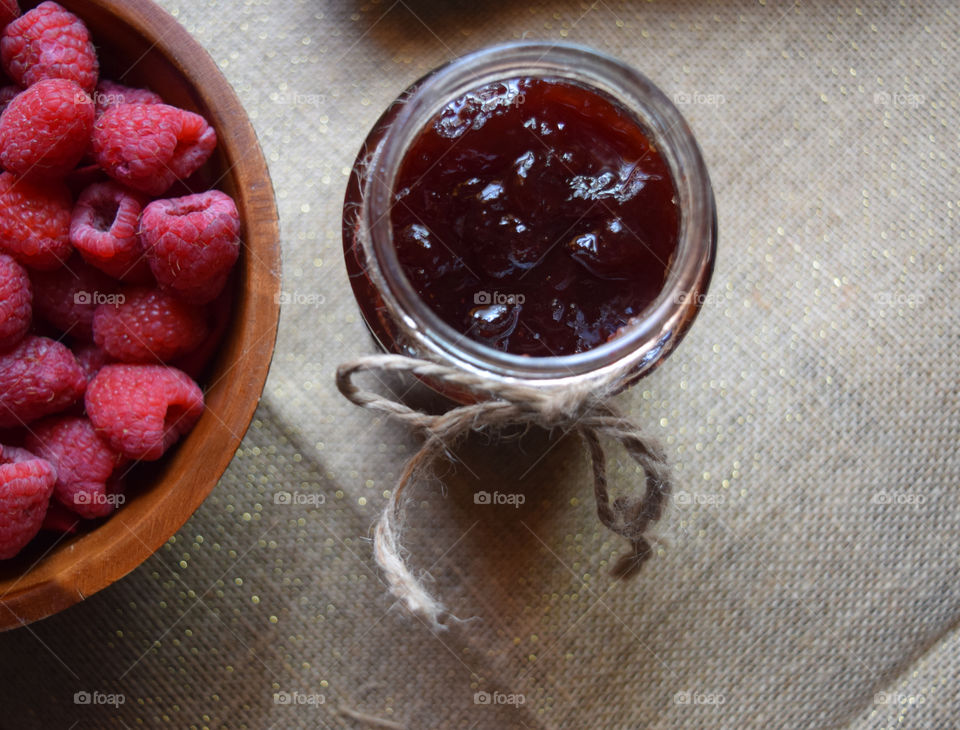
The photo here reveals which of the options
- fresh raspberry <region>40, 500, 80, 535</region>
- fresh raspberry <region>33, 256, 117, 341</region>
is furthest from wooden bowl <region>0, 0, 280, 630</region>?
fresh raspberry <region>33, 256, 117, 341</region>

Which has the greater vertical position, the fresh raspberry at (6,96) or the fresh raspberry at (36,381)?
the fresh raspberry at (6,96)

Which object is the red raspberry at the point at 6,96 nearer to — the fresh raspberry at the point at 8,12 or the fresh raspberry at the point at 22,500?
the fresh raspberry at the point at 8,12

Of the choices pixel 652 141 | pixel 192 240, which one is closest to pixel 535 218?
pixel 652 141

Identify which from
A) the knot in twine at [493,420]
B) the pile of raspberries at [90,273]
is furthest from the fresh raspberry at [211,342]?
the knot in twine at [493,420]

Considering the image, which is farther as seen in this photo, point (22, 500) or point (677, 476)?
point (677, 476)

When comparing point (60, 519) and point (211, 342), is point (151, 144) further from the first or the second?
point (60, 519)
